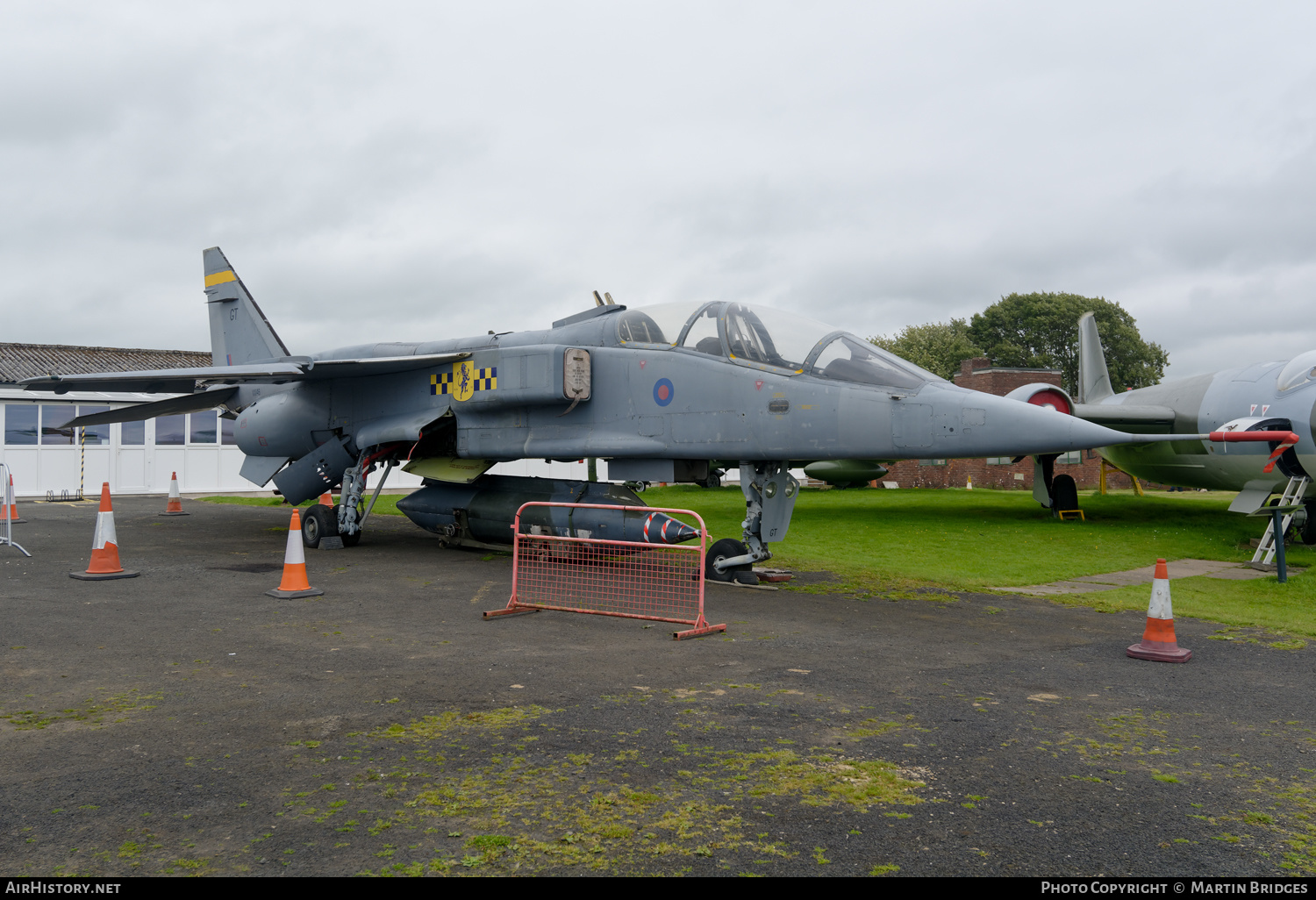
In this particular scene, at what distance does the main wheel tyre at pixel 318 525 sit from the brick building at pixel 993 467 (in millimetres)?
25765

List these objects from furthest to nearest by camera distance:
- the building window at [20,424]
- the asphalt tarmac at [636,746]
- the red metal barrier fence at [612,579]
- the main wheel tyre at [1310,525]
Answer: the building window at [20,424], the main wheel tyre at [1310,525], the red metal barrier fence at [612,579], the asphalt tarmac at [636,746]

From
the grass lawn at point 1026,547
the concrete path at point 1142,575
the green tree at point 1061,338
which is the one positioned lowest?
the concrete path at point 1142,575

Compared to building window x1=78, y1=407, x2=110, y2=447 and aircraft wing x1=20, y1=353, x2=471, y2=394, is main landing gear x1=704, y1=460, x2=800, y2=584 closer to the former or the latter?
aircraft wing x1=20, y1=353, x2=471, y2=394

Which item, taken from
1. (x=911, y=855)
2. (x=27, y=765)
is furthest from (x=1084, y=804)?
(x=27, y=765)

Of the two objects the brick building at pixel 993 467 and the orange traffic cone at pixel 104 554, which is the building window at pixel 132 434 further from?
the brick building at pixel 993 467

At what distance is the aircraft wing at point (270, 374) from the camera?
11.9 m

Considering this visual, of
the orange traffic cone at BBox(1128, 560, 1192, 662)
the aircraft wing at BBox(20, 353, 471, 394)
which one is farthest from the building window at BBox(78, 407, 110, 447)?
the orange traffic cone at BBox(1128, 560, 1192, 662)

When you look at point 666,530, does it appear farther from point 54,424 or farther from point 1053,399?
point 54,424

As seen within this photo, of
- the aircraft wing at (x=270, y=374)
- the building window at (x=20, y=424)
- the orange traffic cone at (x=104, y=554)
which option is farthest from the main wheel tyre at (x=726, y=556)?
the building window at (x=20, y=424)

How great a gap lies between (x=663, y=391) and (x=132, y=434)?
26629 mm

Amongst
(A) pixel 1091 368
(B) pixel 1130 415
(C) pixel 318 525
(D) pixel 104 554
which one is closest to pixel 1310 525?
(B) pixel 1130 415

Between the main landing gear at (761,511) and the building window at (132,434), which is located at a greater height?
the building window at (132,434)

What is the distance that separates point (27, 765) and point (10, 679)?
1841 mm

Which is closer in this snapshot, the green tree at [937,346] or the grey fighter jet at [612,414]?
the grey fighter jet at [612,414]
